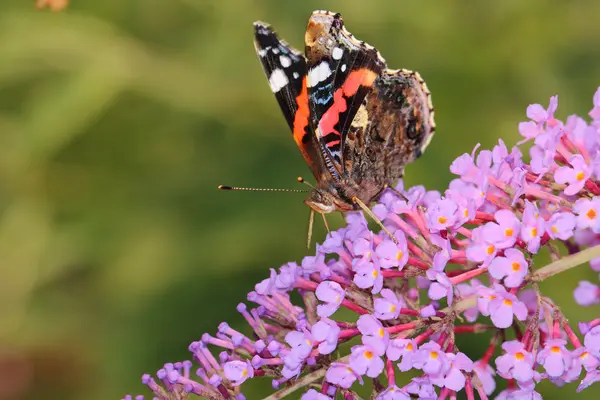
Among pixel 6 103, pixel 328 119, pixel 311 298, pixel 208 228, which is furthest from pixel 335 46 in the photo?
pixel 6 103

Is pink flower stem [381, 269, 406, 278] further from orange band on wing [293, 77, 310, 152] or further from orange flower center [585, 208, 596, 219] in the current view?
orange band on wing [293, 77, 310, 152]

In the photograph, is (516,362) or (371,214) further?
(371,214)

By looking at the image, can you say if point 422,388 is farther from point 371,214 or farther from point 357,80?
point 357,80

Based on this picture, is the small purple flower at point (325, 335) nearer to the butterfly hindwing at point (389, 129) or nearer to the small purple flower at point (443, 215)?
the small purple flower at point (443, 215)

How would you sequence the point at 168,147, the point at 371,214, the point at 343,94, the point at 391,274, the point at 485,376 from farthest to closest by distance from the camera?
1. the point at 168,147
2. the point at 343,94
3. the point at 371,214
4. the point at 485,376
5. the point at 391,274

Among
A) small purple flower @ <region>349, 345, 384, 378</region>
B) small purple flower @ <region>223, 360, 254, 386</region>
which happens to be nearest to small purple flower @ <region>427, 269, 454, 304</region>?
small purple flower @ <region>349, 345, 384, 378</region>

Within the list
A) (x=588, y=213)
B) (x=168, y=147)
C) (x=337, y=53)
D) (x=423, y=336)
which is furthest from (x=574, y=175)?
(x=168, y=147)
